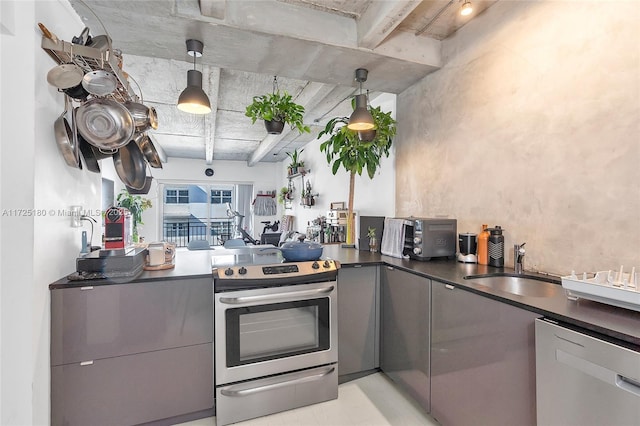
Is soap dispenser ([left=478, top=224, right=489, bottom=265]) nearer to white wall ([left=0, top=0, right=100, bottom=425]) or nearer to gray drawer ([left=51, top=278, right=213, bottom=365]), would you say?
gray drawer ([left=51, top=278, right=213, bottom=365])

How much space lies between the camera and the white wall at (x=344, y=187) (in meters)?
3.39

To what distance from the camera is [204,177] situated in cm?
810

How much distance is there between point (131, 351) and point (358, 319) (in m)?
1.53

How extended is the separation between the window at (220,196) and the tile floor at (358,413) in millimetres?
7211

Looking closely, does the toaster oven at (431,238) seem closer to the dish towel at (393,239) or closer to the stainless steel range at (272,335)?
the dish towel at (393,239)

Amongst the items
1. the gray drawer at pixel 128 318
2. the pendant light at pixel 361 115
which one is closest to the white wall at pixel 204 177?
the gray drawer at pixel 128 318

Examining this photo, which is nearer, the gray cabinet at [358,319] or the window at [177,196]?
the gray cabinet at [358,319]

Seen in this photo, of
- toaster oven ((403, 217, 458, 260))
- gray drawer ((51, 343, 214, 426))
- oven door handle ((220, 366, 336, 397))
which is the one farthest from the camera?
toaster oven ((403, 217, 458, 260))

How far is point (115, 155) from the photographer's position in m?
2.25

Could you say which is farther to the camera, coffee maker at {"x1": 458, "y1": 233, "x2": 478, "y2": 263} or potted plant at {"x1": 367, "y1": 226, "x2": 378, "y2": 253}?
potted plant at {"x1": 367, "y1": 226, "x2": 378, "y2": 253}

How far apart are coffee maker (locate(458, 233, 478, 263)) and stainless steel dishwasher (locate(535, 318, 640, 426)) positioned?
1.04m

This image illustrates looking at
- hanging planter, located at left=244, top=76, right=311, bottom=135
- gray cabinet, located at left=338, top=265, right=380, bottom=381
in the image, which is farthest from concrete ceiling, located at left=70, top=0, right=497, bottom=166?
gray cabinet, located at left=338, top=265, right=380, bottom=381

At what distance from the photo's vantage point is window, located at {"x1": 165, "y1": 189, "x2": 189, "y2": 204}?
8.22m

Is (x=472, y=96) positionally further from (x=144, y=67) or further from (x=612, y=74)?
(x=144, y=67)
